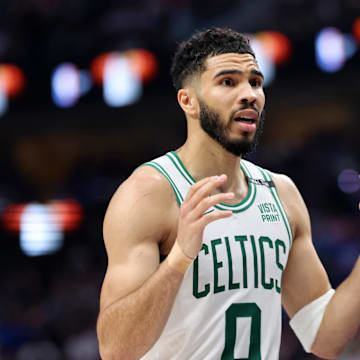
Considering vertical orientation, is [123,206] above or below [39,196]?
above

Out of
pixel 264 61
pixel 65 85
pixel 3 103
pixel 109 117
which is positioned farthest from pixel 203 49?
pixel 109 117

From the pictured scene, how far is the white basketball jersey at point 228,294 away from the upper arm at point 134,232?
0.12m

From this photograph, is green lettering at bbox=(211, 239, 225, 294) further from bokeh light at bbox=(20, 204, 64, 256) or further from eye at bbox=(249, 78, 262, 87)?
bokeh light at bbox=(20, 204, 64, 256)

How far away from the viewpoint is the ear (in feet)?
11.1

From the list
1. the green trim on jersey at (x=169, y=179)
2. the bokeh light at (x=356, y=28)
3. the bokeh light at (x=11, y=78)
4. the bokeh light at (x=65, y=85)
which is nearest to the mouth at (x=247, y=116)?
the green trim on jersey at (x=169, y=179)

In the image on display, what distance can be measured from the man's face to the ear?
0.15ft

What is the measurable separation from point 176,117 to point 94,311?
709 centimetres

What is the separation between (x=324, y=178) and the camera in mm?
12469

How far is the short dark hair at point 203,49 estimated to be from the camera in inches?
133

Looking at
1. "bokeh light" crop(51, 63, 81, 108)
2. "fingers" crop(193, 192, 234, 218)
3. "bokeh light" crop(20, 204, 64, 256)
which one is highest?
"fingers" crop(193, 192, 234, 218)

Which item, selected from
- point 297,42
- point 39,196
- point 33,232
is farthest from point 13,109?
point 297,42

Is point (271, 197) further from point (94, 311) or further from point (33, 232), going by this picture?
point (33, 232)

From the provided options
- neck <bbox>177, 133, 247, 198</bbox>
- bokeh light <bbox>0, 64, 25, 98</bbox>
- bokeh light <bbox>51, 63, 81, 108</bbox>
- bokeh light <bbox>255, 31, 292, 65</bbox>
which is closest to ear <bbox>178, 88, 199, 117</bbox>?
neck <bbox>177, 133, 247, 198</bbox>

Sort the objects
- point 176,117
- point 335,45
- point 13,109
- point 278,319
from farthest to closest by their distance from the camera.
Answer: point 176,117, point 13,109, point 335,45, point 278,319
